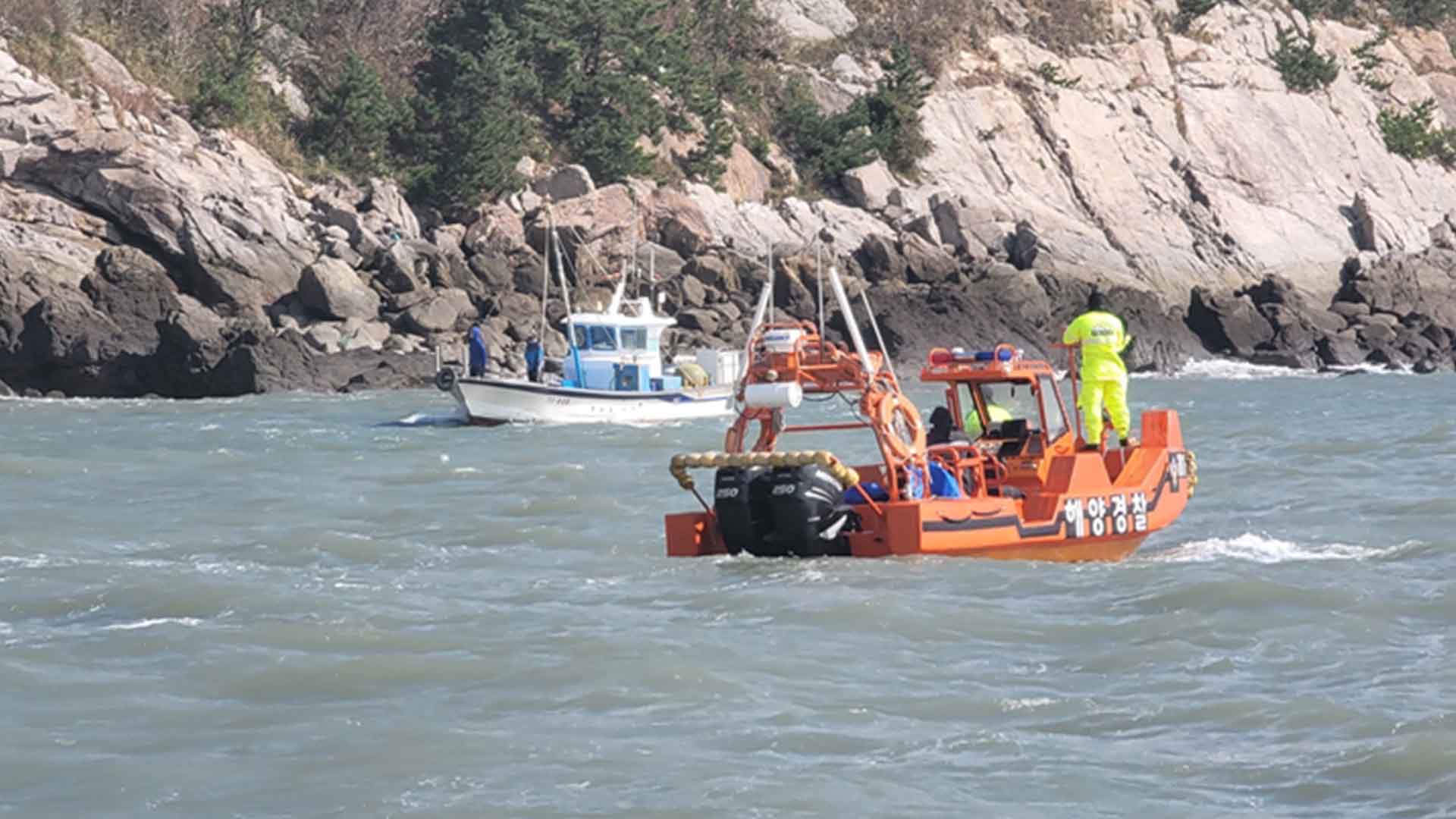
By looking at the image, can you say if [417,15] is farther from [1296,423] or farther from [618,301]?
[1296,423]

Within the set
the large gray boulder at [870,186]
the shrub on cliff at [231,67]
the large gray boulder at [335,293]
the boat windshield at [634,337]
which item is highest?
the shrub on cliff at [231,67]

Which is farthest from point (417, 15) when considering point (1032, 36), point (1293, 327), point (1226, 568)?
point (1226, 568)

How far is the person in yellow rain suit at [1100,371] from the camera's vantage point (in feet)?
56.6

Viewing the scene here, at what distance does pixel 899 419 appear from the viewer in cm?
1631

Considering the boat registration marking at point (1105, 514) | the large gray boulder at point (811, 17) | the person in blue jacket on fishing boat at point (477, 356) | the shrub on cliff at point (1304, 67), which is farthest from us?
the shrub on cliff at point (1304, 67)

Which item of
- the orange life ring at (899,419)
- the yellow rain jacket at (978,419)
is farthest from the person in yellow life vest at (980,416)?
the orange life ring at (899,419)

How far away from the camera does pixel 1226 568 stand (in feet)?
51.6

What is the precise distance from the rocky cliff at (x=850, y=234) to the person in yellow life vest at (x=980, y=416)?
59.7 ft

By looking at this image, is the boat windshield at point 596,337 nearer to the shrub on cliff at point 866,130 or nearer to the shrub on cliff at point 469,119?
the shrub on cliff at point 469,119

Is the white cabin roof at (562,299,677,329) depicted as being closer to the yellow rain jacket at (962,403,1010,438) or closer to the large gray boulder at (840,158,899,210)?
the yellow rain jacket at (962,403,1010,438)

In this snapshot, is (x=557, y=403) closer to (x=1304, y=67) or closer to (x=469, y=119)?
(x=469, y=119)

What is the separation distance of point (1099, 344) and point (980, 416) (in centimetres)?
114

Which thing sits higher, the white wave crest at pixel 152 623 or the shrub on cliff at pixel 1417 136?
the shrub on cliff at pixel 1417 136

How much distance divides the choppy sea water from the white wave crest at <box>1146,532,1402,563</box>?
63 millimetres
